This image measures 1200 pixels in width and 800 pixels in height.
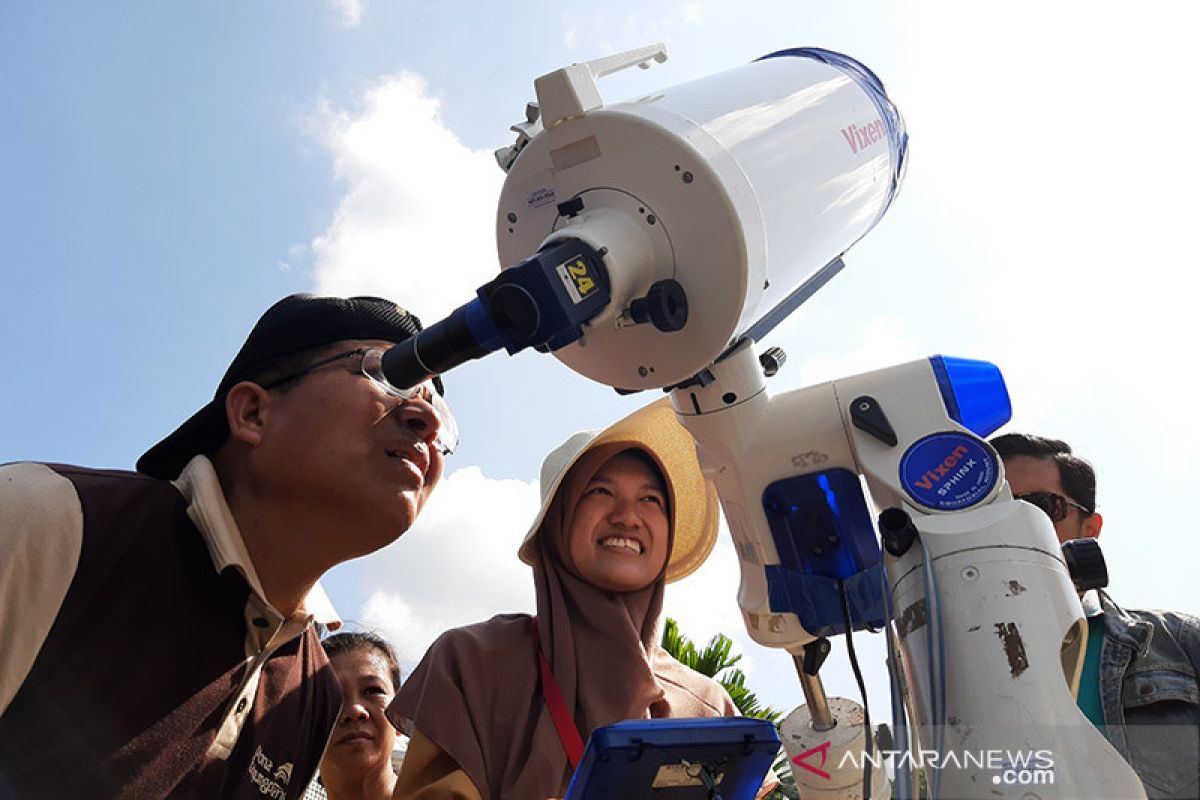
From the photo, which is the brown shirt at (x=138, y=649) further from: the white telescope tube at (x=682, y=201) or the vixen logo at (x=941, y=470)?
the vixen logo at (x=941, y=470)

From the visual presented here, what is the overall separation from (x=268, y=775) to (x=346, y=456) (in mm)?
982

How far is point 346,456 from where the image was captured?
3086 mm

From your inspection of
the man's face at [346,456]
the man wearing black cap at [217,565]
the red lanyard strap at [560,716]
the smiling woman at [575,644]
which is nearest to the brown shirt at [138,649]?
the man wearing black cap at [217,565]

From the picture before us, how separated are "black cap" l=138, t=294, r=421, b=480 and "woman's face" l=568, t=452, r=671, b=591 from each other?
936 mm

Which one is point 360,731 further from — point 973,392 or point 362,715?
point 973,392

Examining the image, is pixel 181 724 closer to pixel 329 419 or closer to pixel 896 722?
pixel 329 419

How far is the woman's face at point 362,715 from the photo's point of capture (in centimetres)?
478

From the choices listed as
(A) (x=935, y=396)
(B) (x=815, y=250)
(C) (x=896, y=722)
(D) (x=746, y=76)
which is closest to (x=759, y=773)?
(C) (x=896, y=722)

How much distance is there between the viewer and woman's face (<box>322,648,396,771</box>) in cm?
478

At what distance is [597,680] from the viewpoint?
346 cm

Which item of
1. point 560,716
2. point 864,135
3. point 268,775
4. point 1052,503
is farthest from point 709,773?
point 1052,503

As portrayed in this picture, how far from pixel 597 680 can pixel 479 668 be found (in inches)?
15.4

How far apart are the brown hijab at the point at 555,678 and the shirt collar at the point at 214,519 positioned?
27.8 inches

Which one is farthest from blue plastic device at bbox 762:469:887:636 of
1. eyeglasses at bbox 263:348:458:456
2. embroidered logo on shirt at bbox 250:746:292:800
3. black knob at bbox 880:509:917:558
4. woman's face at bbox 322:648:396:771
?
woman's face at bbox 322:648:396:771
